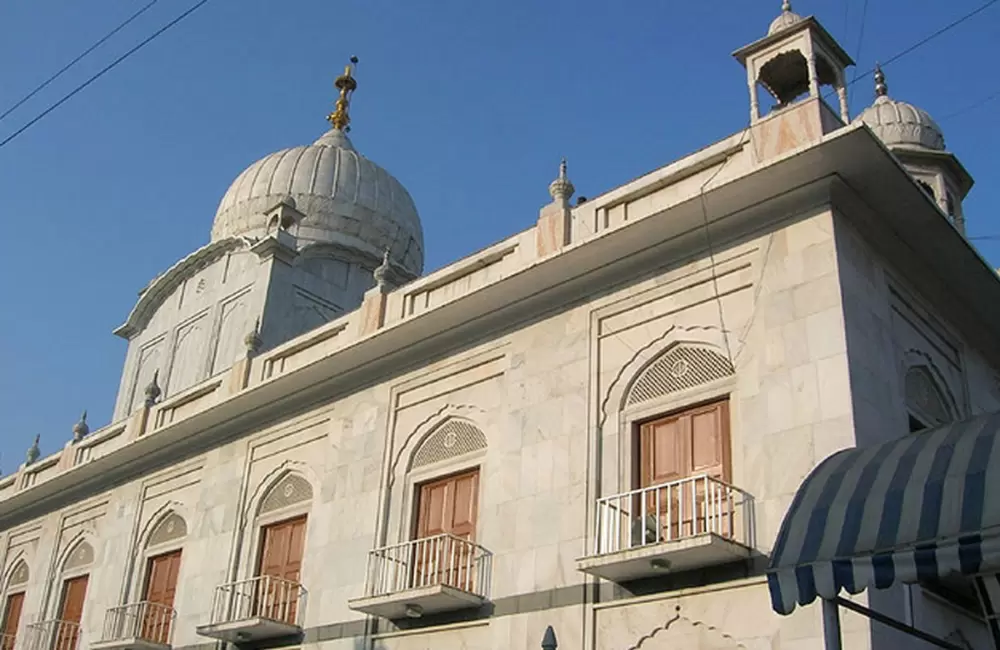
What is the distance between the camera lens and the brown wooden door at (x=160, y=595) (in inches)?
660

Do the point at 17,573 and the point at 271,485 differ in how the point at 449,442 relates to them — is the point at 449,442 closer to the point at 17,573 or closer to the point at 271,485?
the point at 271,485

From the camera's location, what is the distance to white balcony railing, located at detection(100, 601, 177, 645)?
1666 centimetres

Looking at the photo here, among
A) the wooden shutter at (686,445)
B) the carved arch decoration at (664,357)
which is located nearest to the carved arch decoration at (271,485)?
the carved arch decoration at (664,357)

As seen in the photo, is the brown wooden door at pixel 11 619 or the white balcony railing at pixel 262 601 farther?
Answer: the brown wooden door at pixel 11 619

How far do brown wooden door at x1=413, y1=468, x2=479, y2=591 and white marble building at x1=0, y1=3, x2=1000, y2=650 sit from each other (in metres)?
0.04

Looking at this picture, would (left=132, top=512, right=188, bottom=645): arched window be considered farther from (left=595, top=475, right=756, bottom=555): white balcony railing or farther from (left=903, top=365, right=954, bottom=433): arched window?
(left=903, top=365, right=954, bottom=433): arched window

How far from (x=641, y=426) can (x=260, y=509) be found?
687cm

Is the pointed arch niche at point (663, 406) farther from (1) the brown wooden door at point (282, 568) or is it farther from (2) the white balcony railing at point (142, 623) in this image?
(2) the white balcony railing at point (142, 623)

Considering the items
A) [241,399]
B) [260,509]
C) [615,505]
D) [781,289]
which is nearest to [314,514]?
[260,509]

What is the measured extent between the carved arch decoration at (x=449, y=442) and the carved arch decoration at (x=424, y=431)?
0.05 feet

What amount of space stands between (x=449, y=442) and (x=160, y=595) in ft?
21.8

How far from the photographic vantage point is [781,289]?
11.1 m

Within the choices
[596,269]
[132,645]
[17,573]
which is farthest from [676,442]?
[17,573]

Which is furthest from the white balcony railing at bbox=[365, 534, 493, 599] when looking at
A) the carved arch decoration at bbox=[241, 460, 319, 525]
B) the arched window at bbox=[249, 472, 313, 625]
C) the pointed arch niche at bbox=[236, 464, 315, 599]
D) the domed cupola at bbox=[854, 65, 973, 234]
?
the domed cupola at bbox=[854, 65, 973, 234]
